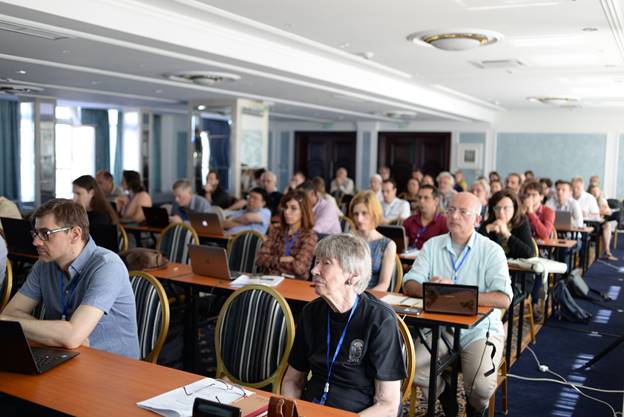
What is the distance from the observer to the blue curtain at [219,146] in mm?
11008

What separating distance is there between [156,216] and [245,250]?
2.42 m

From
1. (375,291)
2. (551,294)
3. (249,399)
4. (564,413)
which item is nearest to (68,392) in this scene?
(249,399)

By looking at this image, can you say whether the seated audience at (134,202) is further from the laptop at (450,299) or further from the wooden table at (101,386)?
the wooden table at (101,386)

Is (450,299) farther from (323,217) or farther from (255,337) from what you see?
(323,217)

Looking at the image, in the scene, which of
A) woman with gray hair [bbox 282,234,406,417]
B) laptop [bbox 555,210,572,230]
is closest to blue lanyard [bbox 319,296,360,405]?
woman with gray hair [bbox 282,234,406,417]

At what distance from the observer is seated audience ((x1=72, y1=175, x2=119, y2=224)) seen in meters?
5.70

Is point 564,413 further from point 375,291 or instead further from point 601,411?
point 375,291

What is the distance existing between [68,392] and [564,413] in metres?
3.16

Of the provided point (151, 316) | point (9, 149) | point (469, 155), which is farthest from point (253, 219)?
point (469, 155)

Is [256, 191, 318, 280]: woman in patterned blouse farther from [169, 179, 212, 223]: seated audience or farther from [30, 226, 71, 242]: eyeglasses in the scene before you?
[169, 179, 212, 223]: seated audience

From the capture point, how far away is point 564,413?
13.3 ft

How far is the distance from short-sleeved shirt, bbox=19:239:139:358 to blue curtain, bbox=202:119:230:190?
26.4 feet

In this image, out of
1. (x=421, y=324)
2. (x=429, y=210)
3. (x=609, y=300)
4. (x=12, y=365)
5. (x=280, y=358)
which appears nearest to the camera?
(x=12, y=365)

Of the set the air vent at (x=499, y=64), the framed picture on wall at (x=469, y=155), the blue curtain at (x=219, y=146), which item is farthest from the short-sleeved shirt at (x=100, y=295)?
the framed picture on wall at (x=469, y=155)
